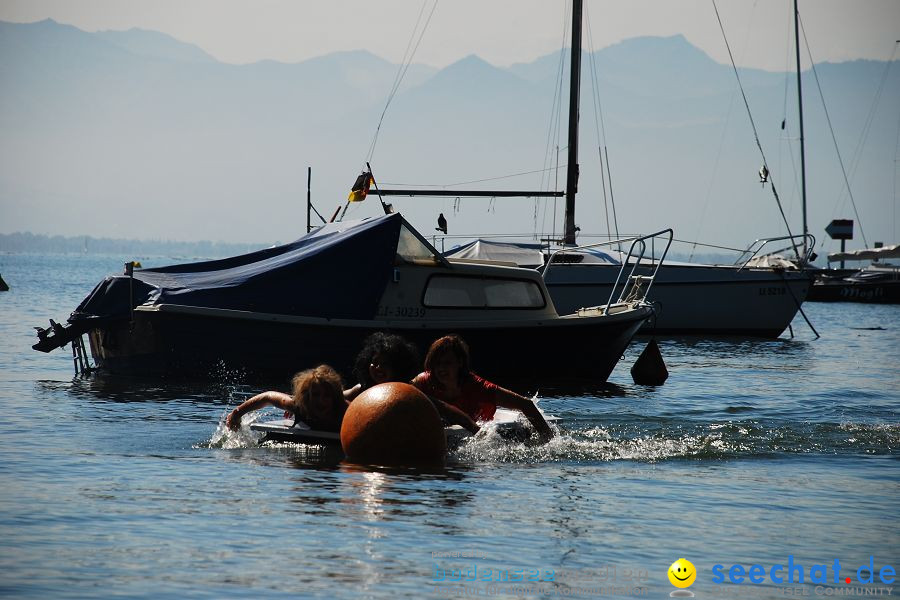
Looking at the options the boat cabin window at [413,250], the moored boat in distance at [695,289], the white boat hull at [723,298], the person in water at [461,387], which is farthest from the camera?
the white boat hull at [723,298]

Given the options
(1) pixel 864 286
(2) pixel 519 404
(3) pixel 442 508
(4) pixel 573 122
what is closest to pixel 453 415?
(2) pixel 519 404

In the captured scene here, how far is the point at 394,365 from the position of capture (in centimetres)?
1127

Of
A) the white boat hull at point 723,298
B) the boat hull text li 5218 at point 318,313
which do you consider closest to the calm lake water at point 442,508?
the boat hull text li 5218 at point 318,313

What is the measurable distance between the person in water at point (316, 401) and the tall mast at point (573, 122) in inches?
815

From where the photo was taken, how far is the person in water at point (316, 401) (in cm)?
1137

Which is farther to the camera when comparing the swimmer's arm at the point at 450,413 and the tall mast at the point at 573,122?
the tall mast at the point at 573,122

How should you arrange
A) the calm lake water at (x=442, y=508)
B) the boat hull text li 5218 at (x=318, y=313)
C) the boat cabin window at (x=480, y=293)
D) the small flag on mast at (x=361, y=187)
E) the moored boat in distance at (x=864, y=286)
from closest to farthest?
the calm lake water at (x=442, y=508)
the boat hull text li 5218 at (x=318, y=313)
the boat cabin window at (x=480, y=293)
the small flag on mast at (x=361, y=187)
the moored boat in distance at (x=864, y=286)

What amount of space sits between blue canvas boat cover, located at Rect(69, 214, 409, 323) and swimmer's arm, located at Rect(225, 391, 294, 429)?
562cm

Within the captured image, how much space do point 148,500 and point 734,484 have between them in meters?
5.29

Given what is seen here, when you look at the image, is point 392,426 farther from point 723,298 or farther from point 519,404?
point 723,298

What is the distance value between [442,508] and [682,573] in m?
2.32

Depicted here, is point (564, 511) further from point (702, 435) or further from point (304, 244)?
point (304, 244)

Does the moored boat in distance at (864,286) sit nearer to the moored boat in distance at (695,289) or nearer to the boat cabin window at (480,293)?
the moored boat in distance at (695,289)

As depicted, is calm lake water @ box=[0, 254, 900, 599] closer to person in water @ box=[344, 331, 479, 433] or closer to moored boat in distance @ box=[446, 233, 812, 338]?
person in water @ box=[344, 331, 479, 433]
